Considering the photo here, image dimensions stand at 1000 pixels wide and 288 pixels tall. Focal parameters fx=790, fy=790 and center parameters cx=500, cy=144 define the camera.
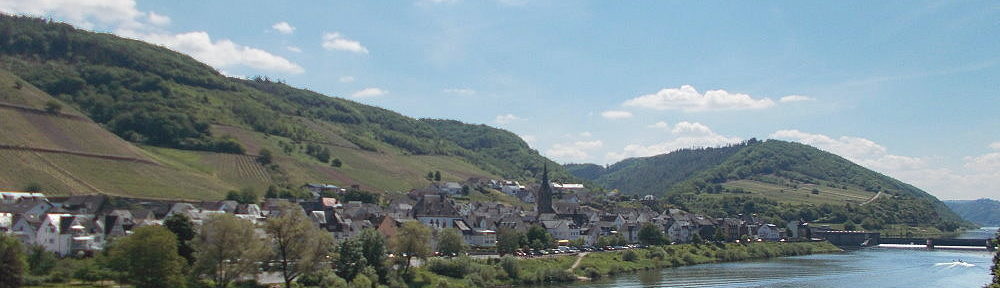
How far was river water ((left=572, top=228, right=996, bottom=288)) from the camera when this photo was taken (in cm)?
7025

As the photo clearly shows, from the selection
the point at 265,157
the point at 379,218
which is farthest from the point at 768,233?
the point at 265,157

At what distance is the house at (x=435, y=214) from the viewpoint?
308 feet

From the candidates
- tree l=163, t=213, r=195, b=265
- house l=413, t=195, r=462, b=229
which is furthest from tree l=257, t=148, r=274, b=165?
→ tree l=163, t=213, r=195, b=265

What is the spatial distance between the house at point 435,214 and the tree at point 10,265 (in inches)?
2037

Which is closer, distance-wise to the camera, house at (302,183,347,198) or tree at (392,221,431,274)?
tree at (392,221,431,274)

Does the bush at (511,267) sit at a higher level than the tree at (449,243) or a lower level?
lower

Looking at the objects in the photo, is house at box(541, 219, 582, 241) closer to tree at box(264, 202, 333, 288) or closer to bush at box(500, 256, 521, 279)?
bush at box(500, 256, 521, 279)

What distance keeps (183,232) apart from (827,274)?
61024mm

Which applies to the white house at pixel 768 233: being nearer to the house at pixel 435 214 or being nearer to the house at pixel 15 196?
the house at pixel 435 214

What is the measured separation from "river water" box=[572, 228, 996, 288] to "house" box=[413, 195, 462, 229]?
2490 cm

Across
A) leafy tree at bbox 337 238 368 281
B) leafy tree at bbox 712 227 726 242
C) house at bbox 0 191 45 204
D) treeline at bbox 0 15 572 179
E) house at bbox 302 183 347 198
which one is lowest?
leafy tree at bbox 337 238 368 281

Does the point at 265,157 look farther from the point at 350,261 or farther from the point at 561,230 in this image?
the point at 350,261

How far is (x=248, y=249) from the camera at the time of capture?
2024 inches

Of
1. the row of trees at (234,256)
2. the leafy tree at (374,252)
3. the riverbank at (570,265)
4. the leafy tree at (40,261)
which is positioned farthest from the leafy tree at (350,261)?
the leafy tree at (40,261)
